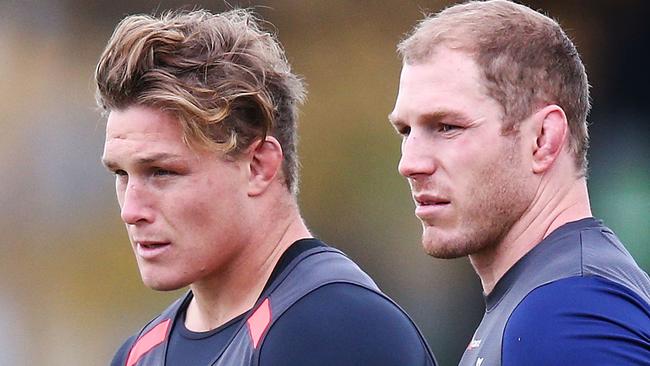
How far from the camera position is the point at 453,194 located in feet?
7.28

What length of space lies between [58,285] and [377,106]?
189 cm

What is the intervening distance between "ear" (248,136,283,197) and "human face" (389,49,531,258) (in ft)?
1.47

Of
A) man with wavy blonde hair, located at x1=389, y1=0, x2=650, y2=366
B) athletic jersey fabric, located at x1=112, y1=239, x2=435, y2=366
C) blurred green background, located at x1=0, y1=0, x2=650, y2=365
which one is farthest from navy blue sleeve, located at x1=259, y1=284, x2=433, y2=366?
blurred green background, located at x1=0, y1=0, x2=650, y2=365

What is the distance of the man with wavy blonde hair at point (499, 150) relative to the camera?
219cm

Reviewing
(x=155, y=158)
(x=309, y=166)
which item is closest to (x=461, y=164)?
(x=155, y=158)

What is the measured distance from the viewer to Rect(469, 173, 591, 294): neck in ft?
7.29

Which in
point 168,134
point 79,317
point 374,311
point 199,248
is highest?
point 168,134

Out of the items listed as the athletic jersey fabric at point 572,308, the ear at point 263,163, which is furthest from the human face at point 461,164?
the ear at point 263,163

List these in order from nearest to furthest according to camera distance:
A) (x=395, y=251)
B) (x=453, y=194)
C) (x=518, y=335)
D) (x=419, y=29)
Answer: (x=518, y=335)
(x=453, y=194)
(x=419, y=29)
(x=395, y=251)

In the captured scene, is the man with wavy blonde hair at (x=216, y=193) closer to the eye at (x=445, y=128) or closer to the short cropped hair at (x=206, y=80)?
the short cropped hair at (x=206, y=80)

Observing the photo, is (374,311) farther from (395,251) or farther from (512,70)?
(395,251)

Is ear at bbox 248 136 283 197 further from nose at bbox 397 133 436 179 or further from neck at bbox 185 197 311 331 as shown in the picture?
nose at bbox 397 133 436 179

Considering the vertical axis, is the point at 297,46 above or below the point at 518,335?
above

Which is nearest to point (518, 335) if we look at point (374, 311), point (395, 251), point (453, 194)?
point (453, 194)
